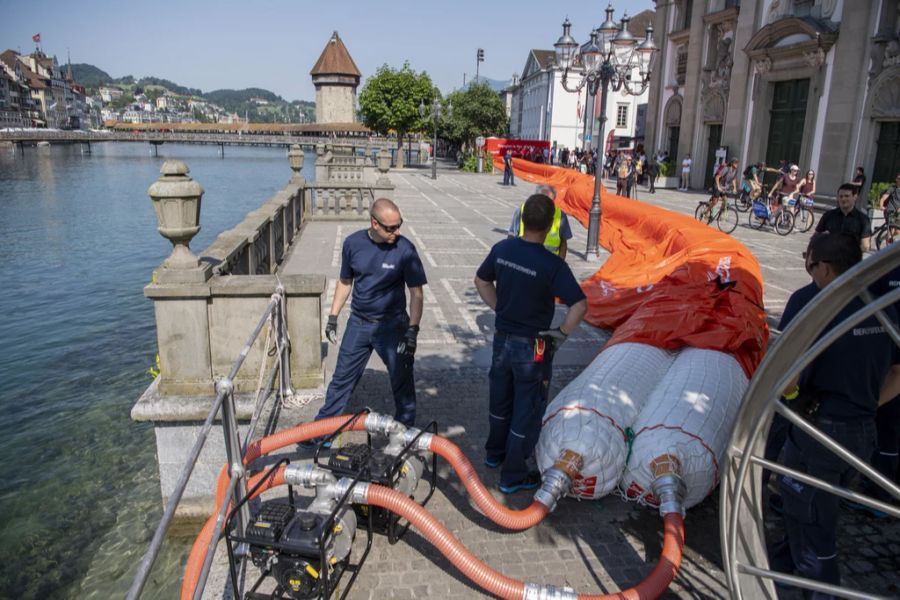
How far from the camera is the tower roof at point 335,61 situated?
98.2 m

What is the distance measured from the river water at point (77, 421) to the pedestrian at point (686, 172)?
2259 centimetres

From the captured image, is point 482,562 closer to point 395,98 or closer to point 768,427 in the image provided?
point 768,427

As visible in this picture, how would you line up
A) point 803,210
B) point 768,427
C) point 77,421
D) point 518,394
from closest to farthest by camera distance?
point 768,427 < point 518,394 < point 77,421 < point 803,210

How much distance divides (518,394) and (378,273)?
1.45 meters

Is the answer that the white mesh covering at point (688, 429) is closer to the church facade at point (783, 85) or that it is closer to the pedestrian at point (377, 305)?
the pedestrian at point (377, 305)

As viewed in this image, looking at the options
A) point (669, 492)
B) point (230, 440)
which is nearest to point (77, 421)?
point (230, 440)

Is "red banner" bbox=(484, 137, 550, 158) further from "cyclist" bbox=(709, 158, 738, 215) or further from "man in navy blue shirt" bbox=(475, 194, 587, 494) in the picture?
"man in navy blue shirt" bbox=(475, 194, 587, 494)

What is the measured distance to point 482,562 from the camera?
3.83 meters

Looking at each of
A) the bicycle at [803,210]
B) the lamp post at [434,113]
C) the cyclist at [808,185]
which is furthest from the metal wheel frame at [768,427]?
the lamp post at [434,113]

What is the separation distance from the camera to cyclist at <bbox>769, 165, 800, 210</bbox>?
61.0ft

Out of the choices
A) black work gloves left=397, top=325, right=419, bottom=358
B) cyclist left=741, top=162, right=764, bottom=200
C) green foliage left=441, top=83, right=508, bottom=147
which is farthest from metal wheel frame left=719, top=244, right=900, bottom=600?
green foliage left=441, top=83, right=508, bottom=147

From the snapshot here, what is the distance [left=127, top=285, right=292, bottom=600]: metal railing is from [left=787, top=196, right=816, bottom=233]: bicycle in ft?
56.8

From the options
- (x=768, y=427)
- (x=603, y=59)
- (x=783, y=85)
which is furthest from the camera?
(x=783, y=85)

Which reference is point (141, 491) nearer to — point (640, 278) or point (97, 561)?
point (97, 561)
